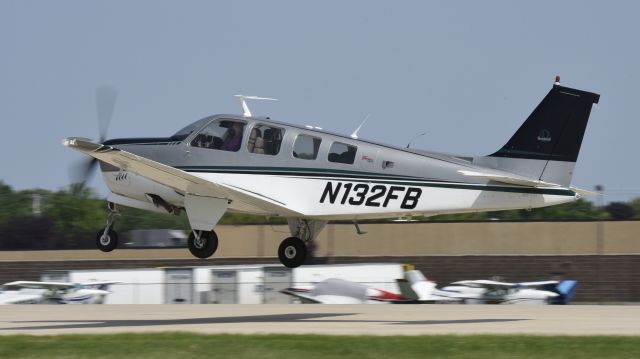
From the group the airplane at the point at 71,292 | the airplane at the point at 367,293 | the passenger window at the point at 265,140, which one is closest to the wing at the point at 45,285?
the airplane at the point at 71,292

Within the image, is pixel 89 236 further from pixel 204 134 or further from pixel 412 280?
pixel 204 134

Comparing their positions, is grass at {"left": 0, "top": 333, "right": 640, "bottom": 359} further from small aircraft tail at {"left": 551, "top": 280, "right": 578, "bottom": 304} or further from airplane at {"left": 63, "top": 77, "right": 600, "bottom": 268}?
small aircraft tail at {"left": 551, "top": 280, "right": 578, "bottom": 304}

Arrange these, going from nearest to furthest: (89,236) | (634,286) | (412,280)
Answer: (412,280)
(634,286)
(89,236)

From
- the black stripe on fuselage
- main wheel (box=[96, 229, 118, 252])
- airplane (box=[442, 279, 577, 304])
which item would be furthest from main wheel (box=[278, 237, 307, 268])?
airplane (box=[442, 279, 577, 304])

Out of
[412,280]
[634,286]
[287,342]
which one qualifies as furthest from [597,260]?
[287,342]

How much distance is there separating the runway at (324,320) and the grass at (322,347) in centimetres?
184

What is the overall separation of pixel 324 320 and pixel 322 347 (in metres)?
8.10

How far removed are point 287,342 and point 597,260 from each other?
120 feet

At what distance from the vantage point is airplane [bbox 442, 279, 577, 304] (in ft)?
147

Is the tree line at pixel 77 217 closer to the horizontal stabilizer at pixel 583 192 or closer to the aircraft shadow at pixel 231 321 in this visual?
the aircraft shadow at pixel 231 321

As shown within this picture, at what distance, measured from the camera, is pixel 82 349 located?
20.1 m

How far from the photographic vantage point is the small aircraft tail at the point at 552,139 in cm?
2194

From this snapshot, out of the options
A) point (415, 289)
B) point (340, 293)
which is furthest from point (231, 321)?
point (340, 293)

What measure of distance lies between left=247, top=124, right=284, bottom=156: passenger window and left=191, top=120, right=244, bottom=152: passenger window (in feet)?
0.89
